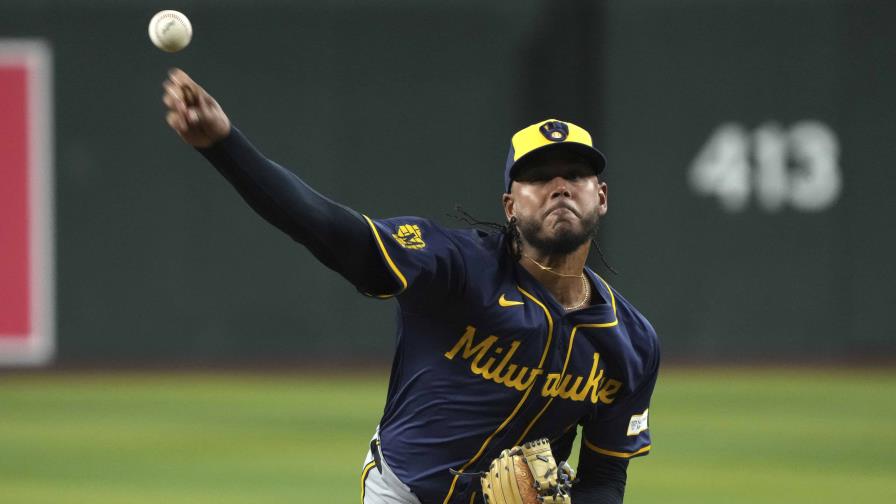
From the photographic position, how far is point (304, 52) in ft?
56.0

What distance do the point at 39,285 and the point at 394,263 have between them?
13658 mm

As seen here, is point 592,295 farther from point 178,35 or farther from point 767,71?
point 767,71

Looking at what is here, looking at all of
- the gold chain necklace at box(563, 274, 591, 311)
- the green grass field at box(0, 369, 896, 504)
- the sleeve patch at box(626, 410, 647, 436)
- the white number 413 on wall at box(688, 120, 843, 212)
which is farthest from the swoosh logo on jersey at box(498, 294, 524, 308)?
the white number 413 on wall at box(688, 120, 843, 212)

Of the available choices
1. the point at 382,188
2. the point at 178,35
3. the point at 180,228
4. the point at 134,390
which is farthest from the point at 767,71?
the point at 178,35

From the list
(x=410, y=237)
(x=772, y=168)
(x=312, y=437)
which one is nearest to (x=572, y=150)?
(x=410, y=237)

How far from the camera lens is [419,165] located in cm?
1723

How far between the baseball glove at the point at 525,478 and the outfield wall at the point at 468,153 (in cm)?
1255

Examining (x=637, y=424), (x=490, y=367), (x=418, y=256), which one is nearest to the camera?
(x=418, y=256)

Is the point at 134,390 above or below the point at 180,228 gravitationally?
below

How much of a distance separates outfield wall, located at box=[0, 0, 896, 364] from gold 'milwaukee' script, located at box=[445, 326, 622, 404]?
1241cm

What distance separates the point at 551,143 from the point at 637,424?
1028 millimetres

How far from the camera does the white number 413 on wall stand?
17141 mm

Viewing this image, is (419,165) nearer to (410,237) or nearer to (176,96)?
(410,237)

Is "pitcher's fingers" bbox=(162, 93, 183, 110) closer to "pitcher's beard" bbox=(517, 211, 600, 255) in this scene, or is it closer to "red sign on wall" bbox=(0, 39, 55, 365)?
"pitcher's beard" bbox=(517, 211, 600, 255)
